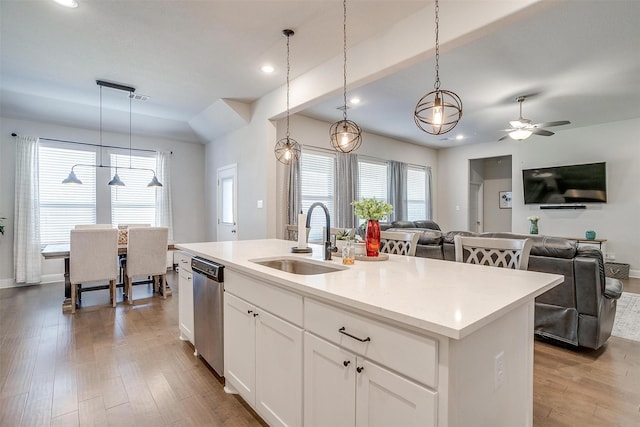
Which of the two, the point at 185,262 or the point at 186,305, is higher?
the point at 185,262

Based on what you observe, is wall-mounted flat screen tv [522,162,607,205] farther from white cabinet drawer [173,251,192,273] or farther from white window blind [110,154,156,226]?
white window blind [110,154,156,226]

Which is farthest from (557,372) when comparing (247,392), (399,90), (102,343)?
(102,343)

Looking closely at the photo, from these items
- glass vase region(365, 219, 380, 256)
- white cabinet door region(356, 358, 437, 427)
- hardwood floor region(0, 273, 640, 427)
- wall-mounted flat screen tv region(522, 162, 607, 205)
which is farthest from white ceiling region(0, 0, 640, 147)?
hardwood floor region(0, 273, 640, 427)

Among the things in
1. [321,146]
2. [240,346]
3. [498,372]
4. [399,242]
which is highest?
[321,146]

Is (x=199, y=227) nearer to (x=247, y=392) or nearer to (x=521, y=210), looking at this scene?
(x=247, y=392)

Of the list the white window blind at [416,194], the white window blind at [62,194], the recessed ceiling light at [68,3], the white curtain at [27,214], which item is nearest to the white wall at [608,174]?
the white window blind at [416,194]

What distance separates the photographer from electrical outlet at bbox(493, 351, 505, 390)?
1229 mm

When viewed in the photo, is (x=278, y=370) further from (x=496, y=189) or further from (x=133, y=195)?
(x=496, y=189)

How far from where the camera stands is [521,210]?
7.10 m

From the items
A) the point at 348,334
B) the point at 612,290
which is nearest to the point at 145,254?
the point at 348,334

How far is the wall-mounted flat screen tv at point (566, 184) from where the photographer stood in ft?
19.6

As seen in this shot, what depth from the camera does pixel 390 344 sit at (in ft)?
3.69

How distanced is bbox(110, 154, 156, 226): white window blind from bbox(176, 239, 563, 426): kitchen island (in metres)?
5.01

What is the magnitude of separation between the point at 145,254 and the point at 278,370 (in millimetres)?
3444
